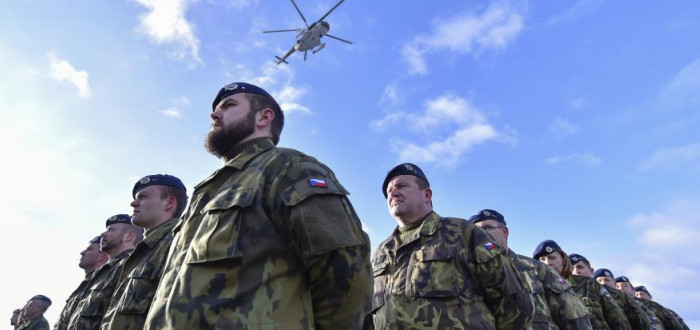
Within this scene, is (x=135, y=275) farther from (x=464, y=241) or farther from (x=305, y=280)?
(x=464, y=241)

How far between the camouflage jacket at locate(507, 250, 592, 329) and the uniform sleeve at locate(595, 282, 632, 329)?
190cm

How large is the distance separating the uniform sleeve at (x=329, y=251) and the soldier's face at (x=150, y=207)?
126 inches

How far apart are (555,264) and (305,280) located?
24.3 ft

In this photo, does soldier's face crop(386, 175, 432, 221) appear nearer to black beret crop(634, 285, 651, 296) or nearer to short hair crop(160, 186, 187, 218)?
short hair crop(160, 186, 187, 218)

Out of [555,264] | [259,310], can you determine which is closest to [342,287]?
[259,310]

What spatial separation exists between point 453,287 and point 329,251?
8.09ft

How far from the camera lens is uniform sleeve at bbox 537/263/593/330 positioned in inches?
268

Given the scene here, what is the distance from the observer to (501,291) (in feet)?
14.6

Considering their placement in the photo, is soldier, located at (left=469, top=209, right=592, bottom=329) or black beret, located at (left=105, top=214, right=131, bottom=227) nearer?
black beret, located at (left=105, top=214, right=131, bottom=227)

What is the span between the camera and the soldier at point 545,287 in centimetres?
667

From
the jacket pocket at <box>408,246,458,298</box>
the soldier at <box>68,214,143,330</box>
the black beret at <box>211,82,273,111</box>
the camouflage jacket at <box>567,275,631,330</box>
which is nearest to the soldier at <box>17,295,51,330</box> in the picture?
the soldier at <box>68,214,143,330</box>

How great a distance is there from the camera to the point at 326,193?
2439 mm

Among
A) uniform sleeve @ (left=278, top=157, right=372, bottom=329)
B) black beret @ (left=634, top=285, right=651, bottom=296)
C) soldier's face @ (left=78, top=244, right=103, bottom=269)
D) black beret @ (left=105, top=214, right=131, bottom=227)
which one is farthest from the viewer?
black beret @ (left=634, top=285, right=651, bottom=296)

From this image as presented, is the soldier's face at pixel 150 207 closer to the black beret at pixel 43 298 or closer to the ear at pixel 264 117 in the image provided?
the ear at pixel 264 117
